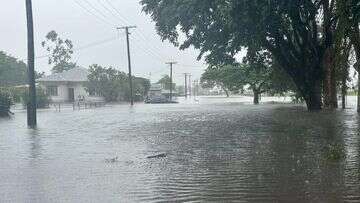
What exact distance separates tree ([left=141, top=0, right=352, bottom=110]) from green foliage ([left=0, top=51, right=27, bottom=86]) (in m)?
74.3

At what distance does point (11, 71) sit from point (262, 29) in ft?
319

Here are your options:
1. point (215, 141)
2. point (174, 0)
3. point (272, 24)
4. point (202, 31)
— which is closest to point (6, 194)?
point (215, 141)

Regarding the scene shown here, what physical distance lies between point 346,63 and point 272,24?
6658 mm

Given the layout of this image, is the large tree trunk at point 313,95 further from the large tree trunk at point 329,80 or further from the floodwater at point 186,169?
the floodwater at point 186,169

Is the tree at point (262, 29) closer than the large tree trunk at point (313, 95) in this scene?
Yes

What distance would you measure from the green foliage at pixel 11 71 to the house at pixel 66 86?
23199 millimetres

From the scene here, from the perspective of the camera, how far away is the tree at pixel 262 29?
2075 cm

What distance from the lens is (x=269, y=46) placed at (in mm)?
32969

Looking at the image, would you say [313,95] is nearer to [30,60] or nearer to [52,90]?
[30,60]

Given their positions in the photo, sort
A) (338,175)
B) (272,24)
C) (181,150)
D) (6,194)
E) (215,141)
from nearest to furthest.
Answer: (6,194) < (338,175) < (181,150) < (215,141) < (272,24)

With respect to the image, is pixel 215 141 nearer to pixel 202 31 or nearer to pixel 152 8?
pixel 202 31

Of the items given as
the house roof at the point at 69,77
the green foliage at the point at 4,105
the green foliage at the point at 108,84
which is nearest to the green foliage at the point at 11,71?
the house roof at the point at 69,77

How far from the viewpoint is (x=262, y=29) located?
23062mm

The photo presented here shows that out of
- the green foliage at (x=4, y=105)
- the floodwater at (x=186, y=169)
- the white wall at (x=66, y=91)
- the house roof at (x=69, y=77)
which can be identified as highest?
the house roof at (x=69, y=77)
